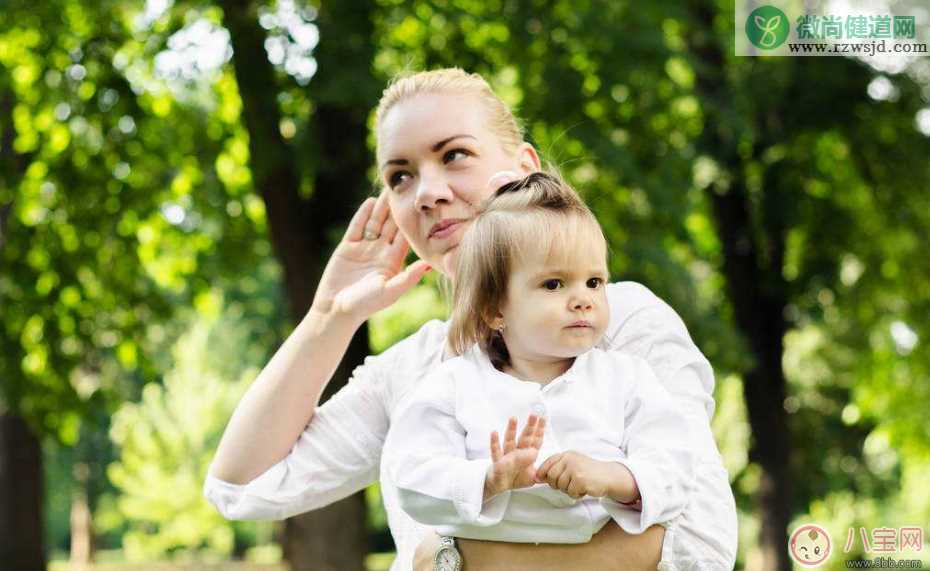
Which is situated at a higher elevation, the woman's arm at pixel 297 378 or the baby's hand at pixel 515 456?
the woman's arm at pixel 297 378

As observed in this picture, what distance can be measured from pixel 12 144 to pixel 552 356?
9589 millimetres

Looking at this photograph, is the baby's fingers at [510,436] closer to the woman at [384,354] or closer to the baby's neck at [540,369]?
the baby's neck at [540,369]

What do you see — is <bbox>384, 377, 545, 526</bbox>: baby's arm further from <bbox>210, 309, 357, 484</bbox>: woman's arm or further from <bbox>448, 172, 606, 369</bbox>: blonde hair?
<bbox>210, 309, 357, 484</bbox>: woman's arm

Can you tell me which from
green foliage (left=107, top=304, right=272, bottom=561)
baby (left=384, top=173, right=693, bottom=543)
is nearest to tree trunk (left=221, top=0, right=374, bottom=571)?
baby (left=384, top=173, right=693, bottom=543)

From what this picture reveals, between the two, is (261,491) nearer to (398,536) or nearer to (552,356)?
(398,536)

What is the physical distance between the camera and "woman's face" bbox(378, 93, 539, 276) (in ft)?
9.02

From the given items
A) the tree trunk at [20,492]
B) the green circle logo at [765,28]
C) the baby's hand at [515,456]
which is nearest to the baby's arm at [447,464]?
the baby's hand at [515,456]

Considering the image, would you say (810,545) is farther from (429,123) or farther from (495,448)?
(495,448)

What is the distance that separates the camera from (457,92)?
2.82m

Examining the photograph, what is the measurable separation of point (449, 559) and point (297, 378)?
0.72 meters

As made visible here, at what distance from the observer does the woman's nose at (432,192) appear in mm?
2723

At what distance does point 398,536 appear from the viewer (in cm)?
268

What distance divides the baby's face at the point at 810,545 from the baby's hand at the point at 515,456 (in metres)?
3.04

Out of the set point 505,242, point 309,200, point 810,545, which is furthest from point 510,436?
point 309,200
